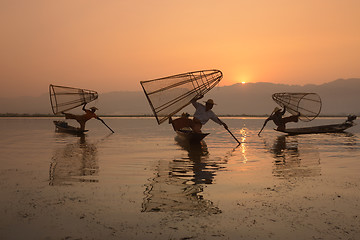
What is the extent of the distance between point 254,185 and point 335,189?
6.36ft

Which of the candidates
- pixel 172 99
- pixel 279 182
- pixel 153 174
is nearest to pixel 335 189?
pixel 279 182

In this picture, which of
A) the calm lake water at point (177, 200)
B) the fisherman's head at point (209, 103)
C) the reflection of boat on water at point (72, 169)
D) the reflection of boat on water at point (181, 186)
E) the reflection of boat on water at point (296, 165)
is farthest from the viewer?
the fisherman's head at point (209, 103)

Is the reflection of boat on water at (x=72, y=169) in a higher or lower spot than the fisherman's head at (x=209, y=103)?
lower

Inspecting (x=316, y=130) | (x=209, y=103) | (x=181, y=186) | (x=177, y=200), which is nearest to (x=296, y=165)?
(x=181, y=186)

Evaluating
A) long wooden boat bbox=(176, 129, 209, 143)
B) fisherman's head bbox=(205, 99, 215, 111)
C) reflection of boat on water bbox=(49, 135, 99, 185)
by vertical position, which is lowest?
reflection of boat on water bbox=(49, 135, 99, 185)

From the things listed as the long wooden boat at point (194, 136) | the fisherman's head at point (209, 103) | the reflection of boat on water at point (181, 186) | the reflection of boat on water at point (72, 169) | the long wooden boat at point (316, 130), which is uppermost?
the fisherman's head at point (209, 103)

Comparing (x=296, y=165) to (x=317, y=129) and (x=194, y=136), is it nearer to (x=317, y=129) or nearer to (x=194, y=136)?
(x=194, y=136)

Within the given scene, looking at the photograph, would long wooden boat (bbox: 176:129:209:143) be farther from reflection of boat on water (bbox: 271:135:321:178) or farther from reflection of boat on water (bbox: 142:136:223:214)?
reflection of boat on water (bbox: 142:136:223:214)

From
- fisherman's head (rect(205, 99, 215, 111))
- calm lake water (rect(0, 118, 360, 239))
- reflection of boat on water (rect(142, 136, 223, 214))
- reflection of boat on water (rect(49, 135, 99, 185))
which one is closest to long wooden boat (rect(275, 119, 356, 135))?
fisherman's head (rect(205, 99, 215, 111))

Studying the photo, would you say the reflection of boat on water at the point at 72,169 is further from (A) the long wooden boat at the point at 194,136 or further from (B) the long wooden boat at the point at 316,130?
(B) the long wooden boat at the point at 316,130

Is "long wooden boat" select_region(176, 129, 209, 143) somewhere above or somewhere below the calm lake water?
above

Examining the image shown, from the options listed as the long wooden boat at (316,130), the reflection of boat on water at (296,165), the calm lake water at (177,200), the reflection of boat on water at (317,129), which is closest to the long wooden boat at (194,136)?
the reflection of boat on water at (296,165)

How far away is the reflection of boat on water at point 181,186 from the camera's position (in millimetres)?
6453

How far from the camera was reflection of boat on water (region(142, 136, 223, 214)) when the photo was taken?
6.45 m
